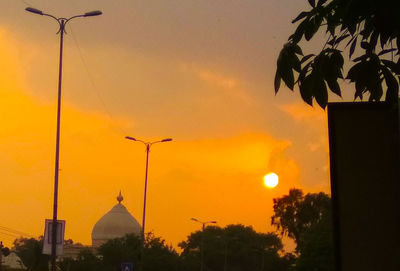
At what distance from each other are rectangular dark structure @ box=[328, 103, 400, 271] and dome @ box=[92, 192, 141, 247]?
10608cm

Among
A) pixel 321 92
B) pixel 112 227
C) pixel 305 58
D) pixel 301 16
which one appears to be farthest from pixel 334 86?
pixel 112 227

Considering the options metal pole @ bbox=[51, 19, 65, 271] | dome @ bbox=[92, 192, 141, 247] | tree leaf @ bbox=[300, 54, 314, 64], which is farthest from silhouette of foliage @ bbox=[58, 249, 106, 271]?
tree leaf @ bbox=[300, 54, 314, 64]

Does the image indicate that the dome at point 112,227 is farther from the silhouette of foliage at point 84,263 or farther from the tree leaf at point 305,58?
the tree leaf at point 305,58

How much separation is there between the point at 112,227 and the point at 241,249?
19195 millimetres

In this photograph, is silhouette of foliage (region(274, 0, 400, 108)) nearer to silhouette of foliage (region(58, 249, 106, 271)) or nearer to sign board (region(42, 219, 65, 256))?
sign board (region(42, 219, 65, 256))

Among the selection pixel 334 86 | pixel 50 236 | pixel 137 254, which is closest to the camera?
pixel 334 86

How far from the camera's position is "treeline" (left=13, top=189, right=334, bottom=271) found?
6188 centimetres

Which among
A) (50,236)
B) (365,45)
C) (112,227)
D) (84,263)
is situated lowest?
(365,45)

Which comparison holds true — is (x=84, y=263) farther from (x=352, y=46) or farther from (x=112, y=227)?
(x=352, y=46)

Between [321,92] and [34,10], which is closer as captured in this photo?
[321,92]

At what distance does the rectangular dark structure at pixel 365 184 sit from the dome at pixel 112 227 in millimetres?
106079

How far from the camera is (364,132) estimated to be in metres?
5.11

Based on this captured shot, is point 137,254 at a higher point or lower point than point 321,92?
higher

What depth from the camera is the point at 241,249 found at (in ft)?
387
